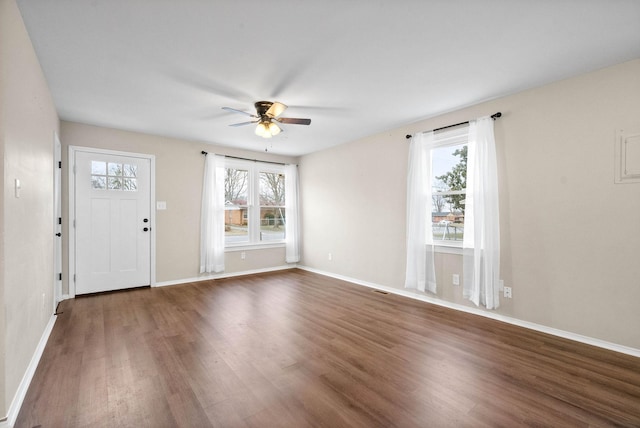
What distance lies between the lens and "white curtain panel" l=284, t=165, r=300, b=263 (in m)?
6.20

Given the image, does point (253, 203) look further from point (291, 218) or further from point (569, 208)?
point (569, 208)

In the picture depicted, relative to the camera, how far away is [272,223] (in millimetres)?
6195

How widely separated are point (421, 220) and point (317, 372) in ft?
8.22

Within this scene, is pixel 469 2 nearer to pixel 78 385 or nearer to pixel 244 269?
pixel 78 385

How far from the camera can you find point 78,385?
78.8 inches

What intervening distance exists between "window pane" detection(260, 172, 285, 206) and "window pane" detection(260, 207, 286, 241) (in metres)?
0.15

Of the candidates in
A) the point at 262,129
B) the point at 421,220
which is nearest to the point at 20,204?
the point at 262,129

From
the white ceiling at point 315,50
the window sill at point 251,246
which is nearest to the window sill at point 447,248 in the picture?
the white ceiling at point 315,50

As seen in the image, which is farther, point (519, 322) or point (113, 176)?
point (113, 176)

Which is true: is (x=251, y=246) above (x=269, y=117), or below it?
below

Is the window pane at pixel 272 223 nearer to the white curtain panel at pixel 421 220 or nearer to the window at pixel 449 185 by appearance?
the white curtain panel at pixel 421 220

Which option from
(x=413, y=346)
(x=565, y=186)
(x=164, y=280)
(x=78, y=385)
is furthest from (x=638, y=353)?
(x=164, y=280)

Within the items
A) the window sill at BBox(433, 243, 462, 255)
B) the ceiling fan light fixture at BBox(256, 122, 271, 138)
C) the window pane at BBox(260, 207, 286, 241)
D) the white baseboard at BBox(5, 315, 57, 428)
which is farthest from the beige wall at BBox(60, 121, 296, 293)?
the window sill at BBox(433, 243, 462, 255)

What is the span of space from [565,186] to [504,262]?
0.98 metres
